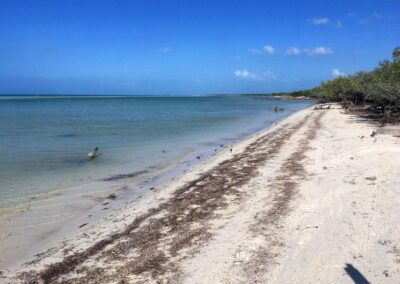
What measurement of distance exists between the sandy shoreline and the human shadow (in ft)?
0.08

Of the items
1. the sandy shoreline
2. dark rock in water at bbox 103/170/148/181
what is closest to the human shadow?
the sandy shoreline

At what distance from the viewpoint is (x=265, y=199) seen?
6.93m

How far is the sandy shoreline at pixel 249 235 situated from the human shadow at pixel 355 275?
0.02 m

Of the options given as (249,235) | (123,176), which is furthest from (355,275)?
(123,176)

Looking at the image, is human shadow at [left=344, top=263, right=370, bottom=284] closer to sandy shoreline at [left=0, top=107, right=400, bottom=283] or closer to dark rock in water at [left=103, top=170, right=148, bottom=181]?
sandy shoreline at [left=0, top=107, right=400, bottom=283]

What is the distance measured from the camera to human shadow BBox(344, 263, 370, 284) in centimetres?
372

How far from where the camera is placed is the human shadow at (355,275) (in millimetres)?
3719

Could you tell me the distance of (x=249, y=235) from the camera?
5160mm

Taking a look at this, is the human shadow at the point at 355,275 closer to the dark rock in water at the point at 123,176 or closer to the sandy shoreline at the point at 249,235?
the sandy shoreline at the point at 249,235

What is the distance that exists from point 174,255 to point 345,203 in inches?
164

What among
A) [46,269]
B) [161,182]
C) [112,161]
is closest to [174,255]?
[46,269]

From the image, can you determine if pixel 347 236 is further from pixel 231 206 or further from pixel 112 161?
pixel 112 161

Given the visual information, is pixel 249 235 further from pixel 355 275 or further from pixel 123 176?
pixel 123 176

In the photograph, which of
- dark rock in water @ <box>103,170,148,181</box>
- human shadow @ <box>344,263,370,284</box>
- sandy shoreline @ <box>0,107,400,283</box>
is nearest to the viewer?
human shadow @ <box>344,263,370,284</box>
